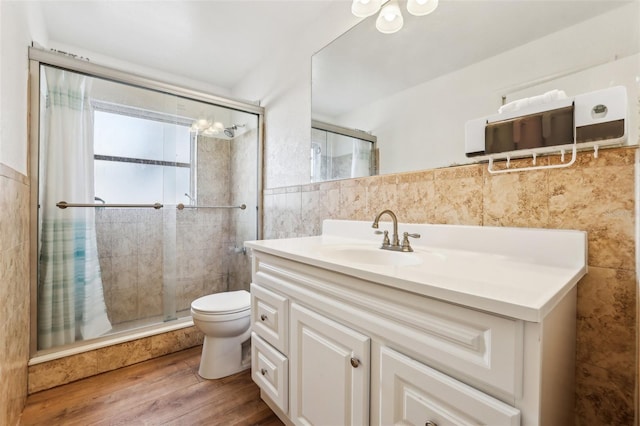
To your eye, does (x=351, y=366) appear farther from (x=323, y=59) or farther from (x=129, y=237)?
(x=129, y=237)

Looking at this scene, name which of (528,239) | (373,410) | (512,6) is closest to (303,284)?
(373,410)

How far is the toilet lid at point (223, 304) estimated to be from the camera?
1.58m

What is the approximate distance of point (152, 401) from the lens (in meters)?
1.39

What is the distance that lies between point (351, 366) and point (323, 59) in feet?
5.73

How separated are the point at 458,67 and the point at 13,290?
214 centimetres

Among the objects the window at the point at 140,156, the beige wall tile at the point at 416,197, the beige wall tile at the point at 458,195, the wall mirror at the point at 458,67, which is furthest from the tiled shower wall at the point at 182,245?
the beige wall tile at the point at 458,195

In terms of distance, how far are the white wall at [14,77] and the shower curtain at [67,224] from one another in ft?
0.68

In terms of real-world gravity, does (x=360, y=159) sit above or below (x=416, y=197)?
above

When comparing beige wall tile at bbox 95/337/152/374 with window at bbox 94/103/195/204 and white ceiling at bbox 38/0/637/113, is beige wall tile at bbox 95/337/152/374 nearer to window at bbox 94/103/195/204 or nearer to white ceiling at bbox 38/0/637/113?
window at bbox 94/103/195/204

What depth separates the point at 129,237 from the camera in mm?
2182

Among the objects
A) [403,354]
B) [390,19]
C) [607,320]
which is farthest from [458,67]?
[403,354]

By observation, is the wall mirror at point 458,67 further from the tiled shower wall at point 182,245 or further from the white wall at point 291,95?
the tiled shower wall at point 182,245

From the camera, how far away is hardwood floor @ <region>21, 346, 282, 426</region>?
4.17 ft

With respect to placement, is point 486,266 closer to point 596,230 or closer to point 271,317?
point 596,230
